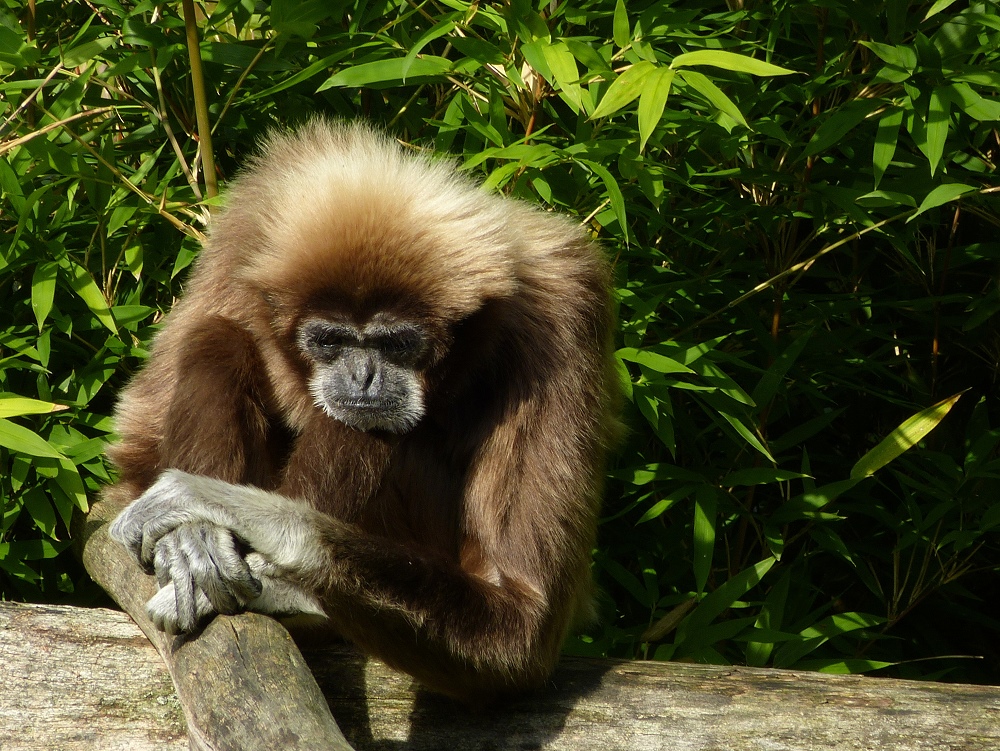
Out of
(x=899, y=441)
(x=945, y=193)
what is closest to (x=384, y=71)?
(x=945, y=193)

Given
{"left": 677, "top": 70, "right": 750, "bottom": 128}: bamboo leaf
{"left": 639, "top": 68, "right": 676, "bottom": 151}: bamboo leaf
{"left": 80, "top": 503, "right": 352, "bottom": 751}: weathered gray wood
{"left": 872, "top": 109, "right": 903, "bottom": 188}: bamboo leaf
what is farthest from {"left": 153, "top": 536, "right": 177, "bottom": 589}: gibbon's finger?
{"left": 872, "top": 109, "right": 903, "bottom": 188}: bamboo leaf

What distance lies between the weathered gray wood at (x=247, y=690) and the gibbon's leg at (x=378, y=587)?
14 cm

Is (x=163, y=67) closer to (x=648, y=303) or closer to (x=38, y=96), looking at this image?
(x=38, y=96)

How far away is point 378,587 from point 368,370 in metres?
0.70

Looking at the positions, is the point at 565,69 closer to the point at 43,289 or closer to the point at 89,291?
the point at 89,291

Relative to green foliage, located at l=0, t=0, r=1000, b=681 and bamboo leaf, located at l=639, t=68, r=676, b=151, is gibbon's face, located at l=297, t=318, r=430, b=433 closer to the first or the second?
green foliage, located at l=0, t=0, r=1000, b=681

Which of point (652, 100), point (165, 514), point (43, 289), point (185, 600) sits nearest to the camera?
point (185, 600)

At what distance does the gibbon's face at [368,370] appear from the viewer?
336 centimetres

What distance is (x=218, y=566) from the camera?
113 inches

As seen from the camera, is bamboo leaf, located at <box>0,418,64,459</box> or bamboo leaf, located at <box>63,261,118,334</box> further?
bamboo leaf, located at <box>63,261,118,334</box>

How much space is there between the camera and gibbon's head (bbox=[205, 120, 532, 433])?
3307mm

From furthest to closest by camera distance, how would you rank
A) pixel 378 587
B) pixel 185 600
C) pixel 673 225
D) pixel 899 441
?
pixel 673 225 < pixel 899 441 < pixel 378 587 < pixel 185 600

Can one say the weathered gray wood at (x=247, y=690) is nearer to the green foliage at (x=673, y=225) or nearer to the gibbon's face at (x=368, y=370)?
the gibbon's face at (x=368, y=370)

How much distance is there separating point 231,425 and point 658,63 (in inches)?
73.3
